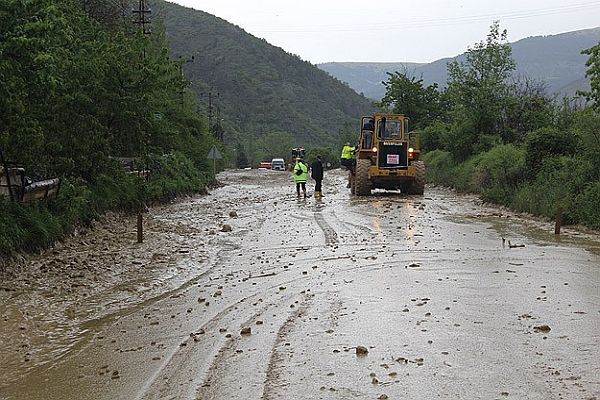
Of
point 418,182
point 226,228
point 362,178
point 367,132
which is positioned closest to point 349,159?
point 367,132

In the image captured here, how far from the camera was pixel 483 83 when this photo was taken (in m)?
35.8

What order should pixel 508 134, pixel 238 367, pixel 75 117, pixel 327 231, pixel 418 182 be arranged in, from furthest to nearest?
1. pixel 508 134
2. pixel 418 182
3. pixel 75 117
4. pixel 327 231
5. pixel 238 367

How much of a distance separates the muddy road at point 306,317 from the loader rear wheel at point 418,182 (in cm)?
1274

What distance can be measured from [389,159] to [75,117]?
13.6 m

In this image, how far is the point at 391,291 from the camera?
410 inches

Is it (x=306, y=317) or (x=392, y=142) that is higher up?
(x=392, y=142)

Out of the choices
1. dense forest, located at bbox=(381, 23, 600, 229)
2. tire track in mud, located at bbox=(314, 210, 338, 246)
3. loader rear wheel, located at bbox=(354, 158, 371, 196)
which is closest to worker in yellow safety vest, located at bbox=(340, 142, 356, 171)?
loader rear wheel, located at bbox=(354, 158, 371, 196)

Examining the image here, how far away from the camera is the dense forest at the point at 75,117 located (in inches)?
490

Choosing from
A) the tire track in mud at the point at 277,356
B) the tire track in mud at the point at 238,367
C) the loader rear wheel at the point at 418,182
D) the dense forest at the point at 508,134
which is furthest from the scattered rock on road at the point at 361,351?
the loader rear wheel at the point at 418,182

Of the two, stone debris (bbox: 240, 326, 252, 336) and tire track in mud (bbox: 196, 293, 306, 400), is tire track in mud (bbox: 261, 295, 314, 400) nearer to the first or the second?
tire track in mud (bbox: 196, 293, 306, 400)

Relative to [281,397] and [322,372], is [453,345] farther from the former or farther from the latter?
[281,397]

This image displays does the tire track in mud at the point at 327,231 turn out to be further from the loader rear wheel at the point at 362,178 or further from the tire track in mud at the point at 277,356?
the loader rear wheel at the point at 362,178

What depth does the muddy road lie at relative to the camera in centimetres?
653

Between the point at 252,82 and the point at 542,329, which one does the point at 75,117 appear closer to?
the point at 542,329
